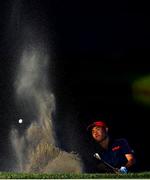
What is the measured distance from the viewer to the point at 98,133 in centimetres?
1273

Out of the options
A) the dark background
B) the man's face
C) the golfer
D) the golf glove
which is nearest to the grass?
the golf glove

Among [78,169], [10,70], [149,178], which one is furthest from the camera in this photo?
[10,70]

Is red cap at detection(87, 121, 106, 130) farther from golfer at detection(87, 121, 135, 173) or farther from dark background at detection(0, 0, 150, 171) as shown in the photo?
dark background at detection(0, 0, 150, 171)

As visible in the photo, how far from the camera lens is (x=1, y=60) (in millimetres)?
13414

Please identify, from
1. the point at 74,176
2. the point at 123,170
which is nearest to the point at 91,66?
the point at 123,170

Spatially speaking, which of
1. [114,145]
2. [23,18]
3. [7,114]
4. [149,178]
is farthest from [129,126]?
[23,18]

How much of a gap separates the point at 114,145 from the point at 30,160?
2412 mm

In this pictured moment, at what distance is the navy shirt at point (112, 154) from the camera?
1250 centimetres

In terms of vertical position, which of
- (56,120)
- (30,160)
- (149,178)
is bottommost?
(149,178)

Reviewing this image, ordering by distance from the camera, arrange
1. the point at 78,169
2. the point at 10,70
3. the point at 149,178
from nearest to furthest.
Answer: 1. the point at 149,178
2. the point at 78,169
3. the point at 10,70

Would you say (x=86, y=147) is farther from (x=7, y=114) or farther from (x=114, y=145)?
(x=7, y=114)

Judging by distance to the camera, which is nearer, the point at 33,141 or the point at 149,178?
the point at 149,178

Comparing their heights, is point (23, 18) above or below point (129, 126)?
above

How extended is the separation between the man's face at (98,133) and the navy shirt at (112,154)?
0.26m
